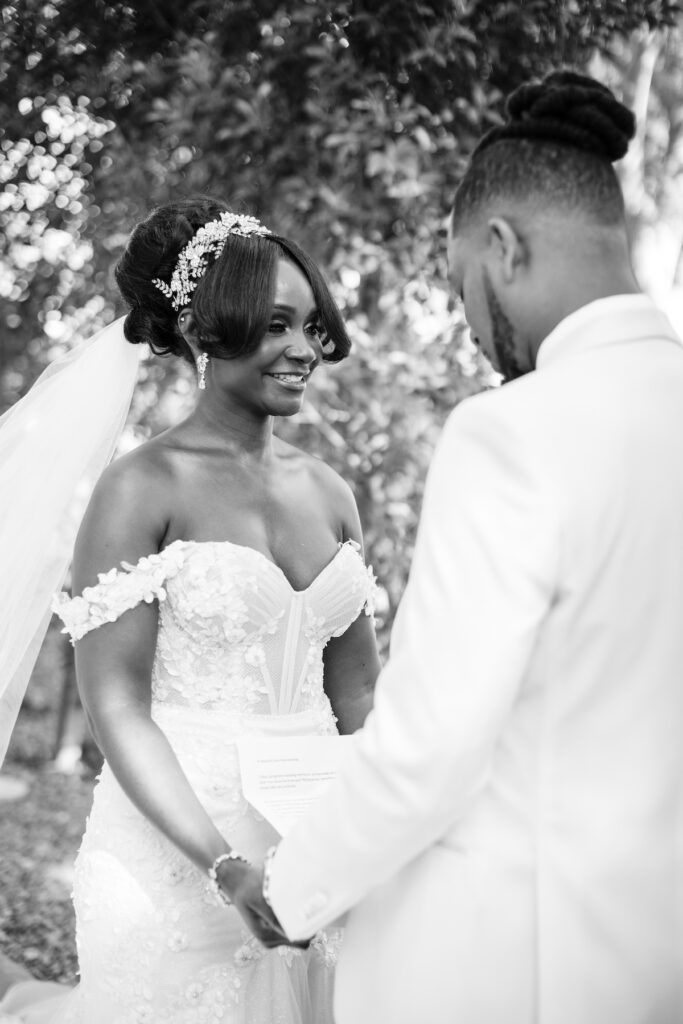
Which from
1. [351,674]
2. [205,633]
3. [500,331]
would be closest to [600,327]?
[500,331]

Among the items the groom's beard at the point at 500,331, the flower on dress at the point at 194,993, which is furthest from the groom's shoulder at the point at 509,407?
the flower on dress at the point at 194,993

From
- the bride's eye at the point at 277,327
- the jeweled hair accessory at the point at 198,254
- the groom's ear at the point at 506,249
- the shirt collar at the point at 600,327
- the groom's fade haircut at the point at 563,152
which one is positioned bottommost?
the bride's eye at the point at 277,327

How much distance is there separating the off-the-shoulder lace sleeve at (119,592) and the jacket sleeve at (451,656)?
3.48 ft

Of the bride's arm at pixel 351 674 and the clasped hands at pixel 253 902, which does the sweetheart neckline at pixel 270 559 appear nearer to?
the bride's arm at pixel 351 674

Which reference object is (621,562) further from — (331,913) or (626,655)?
(331,913)

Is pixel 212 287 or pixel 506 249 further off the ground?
pixel 506 249

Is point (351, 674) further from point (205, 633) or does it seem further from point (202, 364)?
point (202, 364)

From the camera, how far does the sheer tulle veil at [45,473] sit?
332 cm

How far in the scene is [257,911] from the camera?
94.7 inches

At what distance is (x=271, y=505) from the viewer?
3230mm

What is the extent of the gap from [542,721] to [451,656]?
0.68 feet

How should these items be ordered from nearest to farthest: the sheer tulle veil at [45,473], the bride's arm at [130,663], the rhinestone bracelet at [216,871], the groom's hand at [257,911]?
the groom's hand at [257,911], the rhinestone bracelet at [216,871], the bride's arm at [130,663], the sheer tulle veil at [45,473]

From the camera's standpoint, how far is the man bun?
205cm

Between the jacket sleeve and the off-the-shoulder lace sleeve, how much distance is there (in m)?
1.06
